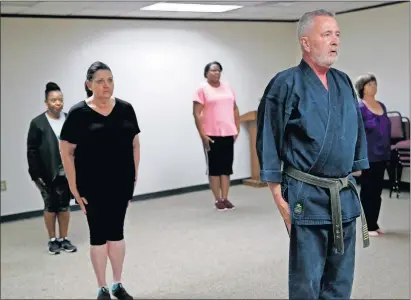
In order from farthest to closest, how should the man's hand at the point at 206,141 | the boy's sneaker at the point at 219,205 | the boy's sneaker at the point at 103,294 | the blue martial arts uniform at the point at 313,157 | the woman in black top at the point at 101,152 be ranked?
the boy's sneaker at the point at 219,205, the man's hand at the point at 206,141, the boy's sneaker at the point at 103,294, the woman in black top at the point at 101,152, the blue martial arts uniform at the point at 313,157

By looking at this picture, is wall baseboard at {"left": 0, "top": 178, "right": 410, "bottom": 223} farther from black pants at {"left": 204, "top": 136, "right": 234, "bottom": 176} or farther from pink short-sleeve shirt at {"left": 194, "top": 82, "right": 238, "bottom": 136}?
pink short-sleeve shirt at {"left": 194, "top": 82, "right": 238, "bottom": 136}

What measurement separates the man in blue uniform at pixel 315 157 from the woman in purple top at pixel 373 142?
1477 mm

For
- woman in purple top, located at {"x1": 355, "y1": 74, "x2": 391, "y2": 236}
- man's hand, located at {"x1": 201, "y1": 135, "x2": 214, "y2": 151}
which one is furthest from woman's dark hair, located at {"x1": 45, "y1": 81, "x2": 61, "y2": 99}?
woman in purple top, located at {"x1": 355, "y1": 74, "x2": 391, "y2": 236}

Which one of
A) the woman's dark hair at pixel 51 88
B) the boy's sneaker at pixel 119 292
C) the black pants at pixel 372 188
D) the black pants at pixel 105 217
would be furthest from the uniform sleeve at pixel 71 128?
the black pants at pixel 372 188

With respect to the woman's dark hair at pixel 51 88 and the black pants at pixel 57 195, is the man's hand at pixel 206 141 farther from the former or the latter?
the woman's dark hair at pixel 51 88

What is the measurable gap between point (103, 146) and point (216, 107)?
2.11 ft

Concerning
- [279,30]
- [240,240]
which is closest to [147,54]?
[279,30]

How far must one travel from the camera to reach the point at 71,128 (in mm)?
1983

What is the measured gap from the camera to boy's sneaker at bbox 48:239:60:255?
125 inches

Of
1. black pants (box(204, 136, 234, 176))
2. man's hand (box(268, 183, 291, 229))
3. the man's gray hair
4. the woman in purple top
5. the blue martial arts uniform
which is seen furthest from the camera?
the woman in purple top

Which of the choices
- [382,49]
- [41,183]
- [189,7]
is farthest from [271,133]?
[382,49]

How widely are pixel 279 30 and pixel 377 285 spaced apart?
1.44 m

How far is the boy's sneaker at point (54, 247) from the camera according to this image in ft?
10.4

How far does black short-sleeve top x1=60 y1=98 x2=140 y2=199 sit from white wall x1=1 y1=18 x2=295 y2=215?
3.2 inches
